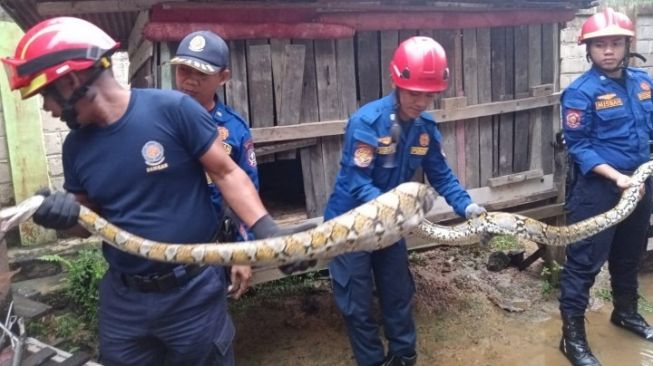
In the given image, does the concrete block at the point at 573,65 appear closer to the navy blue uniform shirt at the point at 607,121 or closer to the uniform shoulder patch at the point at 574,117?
the navy blue uniform shirt at the point at 607,121

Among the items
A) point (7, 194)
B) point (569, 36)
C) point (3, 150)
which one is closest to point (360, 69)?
point (3, 150)

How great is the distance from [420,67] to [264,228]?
5.21 ft

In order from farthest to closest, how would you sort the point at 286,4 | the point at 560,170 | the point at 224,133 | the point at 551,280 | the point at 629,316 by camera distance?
the point at 551,280 < the point at 560,170 < the point at 629,316 < the point at 286,4 < the point at 224,133

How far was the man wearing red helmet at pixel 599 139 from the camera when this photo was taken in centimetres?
417

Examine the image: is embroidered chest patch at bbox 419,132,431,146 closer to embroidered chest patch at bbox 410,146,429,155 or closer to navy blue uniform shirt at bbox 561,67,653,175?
embroidered chest patch at bbox 410,146,429,155

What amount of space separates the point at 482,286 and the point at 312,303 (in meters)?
2.02

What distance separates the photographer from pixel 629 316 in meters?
4.91

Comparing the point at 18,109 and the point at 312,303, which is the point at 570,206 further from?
the point at 18,109

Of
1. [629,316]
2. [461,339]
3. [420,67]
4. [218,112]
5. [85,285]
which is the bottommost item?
[461,339]

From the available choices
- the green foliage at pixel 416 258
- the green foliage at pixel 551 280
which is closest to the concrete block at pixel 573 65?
the green foliage at pixel 551 280

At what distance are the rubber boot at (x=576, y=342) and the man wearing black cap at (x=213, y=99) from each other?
279 centimetres

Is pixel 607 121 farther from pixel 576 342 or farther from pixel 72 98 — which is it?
pixel 72 98

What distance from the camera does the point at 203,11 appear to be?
4.06m

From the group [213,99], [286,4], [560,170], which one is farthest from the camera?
[560,170]
